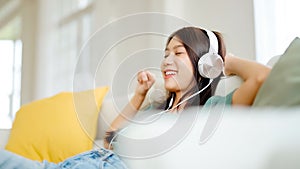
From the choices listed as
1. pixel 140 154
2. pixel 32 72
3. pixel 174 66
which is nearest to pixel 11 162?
pixel 140 154

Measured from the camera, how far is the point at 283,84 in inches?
45.4

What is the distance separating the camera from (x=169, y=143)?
96cm

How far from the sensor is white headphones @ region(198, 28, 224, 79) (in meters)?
1.05

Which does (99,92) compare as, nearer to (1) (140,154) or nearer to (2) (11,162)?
(2) (11,162)

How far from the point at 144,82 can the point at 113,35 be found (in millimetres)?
194

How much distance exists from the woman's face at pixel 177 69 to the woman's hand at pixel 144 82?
0.31ft

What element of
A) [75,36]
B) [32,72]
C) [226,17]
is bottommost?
[32,72]

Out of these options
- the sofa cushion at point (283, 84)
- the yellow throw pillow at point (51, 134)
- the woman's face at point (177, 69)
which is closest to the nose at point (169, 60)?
the woman's face at point (177, 69)

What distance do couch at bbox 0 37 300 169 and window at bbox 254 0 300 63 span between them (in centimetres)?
127

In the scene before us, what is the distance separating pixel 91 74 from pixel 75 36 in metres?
2.80

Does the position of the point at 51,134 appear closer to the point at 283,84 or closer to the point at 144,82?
→ the point at 144,82

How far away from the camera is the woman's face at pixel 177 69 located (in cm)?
104

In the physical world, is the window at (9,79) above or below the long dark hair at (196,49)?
below

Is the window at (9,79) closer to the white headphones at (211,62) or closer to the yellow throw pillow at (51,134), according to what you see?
the yellow throw pillow at (51,134)
